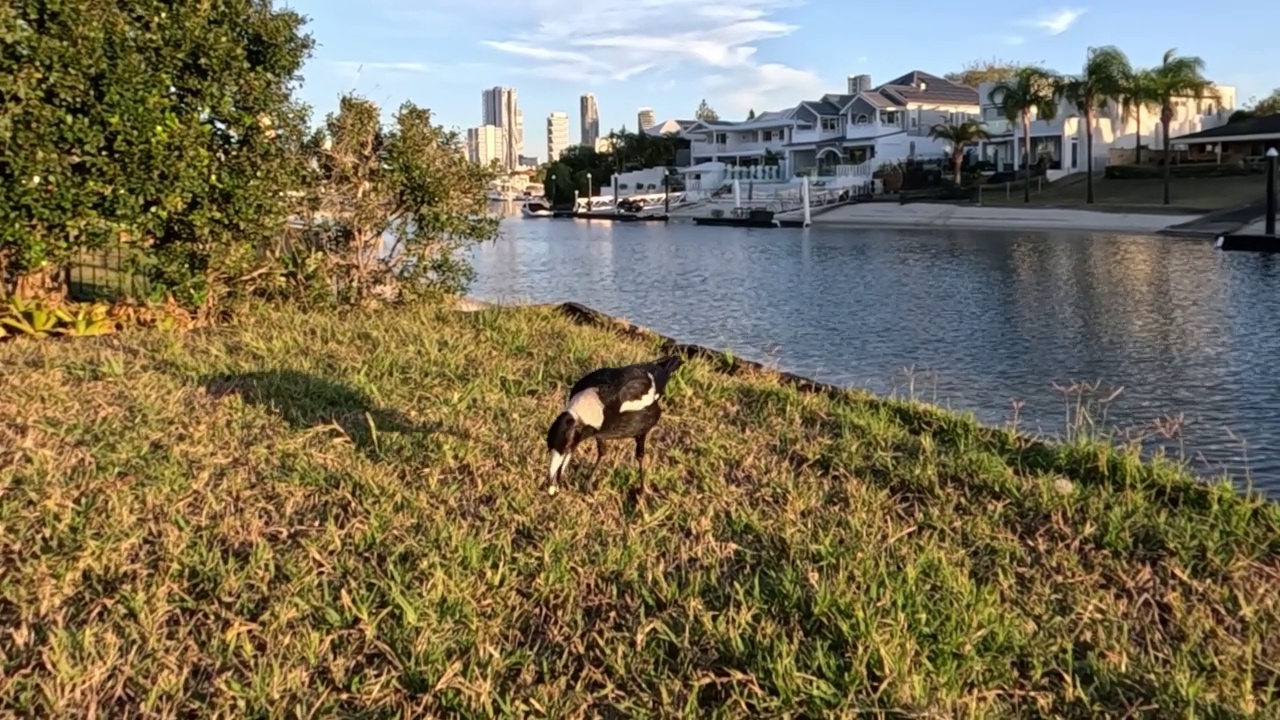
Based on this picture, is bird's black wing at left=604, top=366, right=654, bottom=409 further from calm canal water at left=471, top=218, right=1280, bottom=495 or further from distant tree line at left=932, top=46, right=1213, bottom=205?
distant tree line at left=932, top=46, right=1213, bottom=205

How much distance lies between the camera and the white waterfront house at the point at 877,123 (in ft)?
215

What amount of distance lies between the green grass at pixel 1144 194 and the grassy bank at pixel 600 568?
3580 cm

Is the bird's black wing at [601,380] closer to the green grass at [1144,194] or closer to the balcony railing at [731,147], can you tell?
the green grass at [1144,194]

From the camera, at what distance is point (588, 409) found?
4.95 meters

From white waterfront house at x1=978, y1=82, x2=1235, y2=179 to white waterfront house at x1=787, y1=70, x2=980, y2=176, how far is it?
26.1 feet

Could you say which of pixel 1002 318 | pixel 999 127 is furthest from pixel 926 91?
pixel 1002 318

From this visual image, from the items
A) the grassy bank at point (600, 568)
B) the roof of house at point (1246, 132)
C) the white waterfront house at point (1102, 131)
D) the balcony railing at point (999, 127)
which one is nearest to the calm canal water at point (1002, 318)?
the grassy bank at point (600, 568)

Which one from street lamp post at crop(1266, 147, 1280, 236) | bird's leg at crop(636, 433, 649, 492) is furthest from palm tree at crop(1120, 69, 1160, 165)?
bird's leg at crop(636, 433, 649, 492)

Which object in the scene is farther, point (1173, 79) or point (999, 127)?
point (999, 127)

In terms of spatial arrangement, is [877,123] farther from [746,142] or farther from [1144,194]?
[1144,194]

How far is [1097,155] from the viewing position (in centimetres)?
5197

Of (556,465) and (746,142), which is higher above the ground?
(746,142)

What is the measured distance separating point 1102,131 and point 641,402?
5272 cm

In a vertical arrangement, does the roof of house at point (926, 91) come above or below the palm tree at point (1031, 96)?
above
